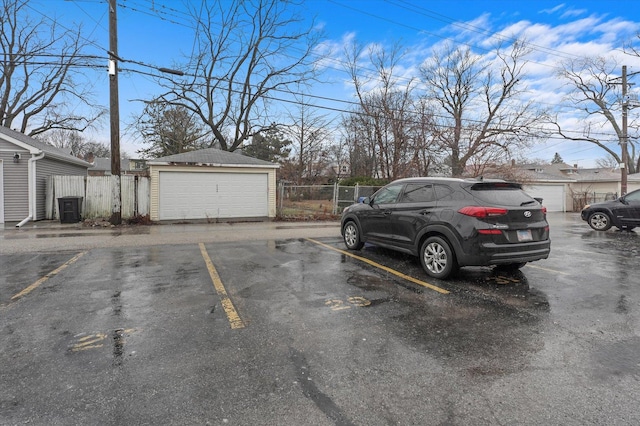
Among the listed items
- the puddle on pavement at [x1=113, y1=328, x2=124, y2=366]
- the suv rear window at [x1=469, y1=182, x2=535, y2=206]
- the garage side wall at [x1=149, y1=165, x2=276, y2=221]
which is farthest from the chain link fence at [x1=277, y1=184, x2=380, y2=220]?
the puddle on pavement at [x1=113, y1=328, x2=124, y2=366]

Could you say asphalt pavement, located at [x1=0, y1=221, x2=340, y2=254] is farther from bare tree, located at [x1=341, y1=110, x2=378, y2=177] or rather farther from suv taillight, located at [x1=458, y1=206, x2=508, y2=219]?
bare tree, located at [x1=341, y1=110, x2=378, y2=177]

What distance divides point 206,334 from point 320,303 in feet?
4.92

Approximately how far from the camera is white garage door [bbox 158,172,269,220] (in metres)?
14.9

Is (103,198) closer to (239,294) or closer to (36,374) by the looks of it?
(239,294)

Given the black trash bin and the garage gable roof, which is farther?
the garage gable roof

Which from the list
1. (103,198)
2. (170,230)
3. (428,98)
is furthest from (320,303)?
(428,98)

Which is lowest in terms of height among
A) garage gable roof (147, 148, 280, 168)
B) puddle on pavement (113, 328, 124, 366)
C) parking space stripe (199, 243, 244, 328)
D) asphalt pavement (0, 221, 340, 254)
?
puddle on pavement (113, 328, 124, 366)

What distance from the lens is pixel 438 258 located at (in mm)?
5797

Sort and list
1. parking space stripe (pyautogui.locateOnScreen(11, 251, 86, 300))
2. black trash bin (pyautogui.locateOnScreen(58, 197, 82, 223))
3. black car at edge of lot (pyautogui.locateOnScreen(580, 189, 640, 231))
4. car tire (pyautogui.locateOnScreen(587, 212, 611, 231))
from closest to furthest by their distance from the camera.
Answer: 1. parking space stripe (pyautogui.locateOnScreen(11, 251, 86, 300))
2. black car at edge of lot (pyautogui.locateOnScreen(580, 189, 640, 231))
3. car tire (pyautogui.locateOnScreen(587, 212, 611, 231))
4. black trash bin (pyautogui.locateOnScreen(58, 197, 82, 223))

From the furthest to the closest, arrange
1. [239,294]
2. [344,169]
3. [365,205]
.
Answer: [344,169] → [365,205] → [239,294]

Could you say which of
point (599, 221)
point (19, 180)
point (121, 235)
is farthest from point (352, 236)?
point (19, 180)

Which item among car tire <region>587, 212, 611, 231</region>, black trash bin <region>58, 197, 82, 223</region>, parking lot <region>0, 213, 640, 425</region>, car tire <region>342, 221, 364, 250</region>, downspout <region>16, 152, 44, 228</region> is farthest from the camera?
downspout <region>16, 152, 44, 228</region>

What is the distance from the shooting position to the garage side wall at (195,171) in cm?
1457

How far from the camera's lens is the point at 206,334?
143 inches
